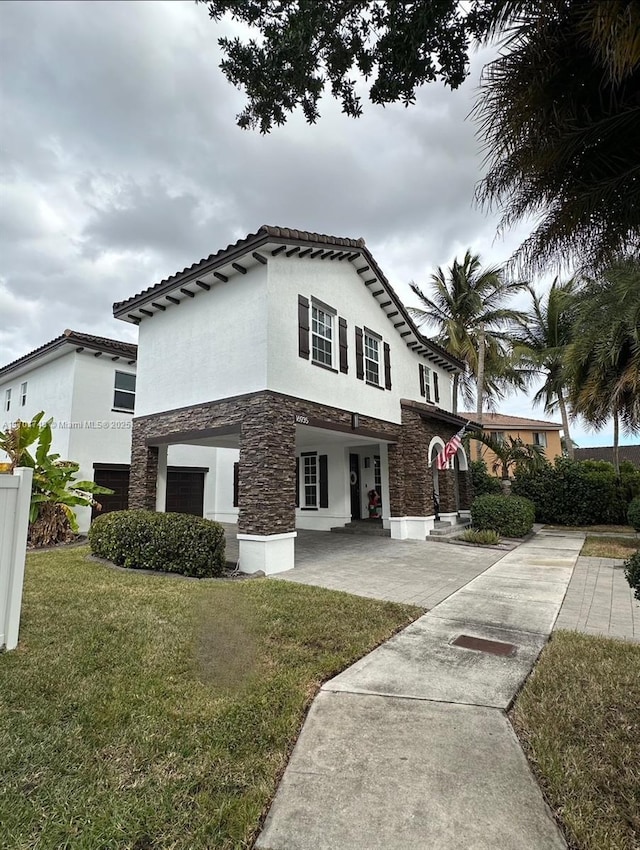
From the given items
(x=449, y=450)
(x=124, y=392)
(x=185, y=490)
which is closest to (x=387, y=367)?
(x=449, y=450)

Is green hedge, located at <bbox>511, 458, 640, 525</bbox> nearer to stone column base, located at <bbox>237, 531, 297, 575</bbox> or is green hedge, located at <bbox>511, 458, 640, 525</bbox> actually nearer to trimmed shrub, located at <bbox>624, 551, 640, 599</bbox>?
stone column base, located at <bbox>237, 531, 297, 575</bbox>

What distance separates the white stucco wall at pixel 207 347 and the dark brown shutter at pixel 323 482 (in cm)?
676

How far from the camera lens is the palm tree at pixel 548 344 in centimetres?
2436

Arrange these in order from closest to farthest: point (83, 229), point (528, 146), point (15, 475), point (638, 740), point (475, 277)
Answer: point (638, 740), point (528, 146), point (15, 475), point (83, 229), point (475, 277)

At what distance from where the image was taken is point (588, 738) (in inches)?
128

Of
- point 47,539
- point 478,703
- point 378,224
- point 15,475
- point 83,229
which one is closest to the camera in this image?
point 478,703

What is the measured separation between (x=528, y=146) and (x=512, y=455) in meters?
13.2

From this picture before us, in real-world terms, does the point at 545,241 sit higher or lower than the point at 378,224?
lower

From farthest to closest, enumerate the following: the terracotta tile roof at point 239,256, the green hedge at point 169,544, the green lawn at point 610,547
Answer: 1. the green lawn at point 610,547
2. the terracotta tile roof at point 239,256
3. the green hedge at point 169,544

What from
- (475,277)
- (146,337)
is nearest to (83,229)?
(146,337)

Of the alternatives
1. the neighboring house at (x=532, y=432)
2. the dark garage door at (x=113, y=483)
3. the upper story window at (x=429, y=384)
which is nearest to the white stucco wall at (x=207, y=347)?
the dark garage door at (x=113, y=483)

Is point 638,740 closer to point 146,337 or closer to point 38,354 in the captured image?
point 146,337

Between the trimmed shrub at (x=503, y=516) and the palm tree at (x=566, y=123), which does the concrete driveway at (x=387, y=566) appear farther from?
the palm tree at (x=566, y=123)

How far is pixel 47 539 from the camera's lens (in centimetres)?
1281
